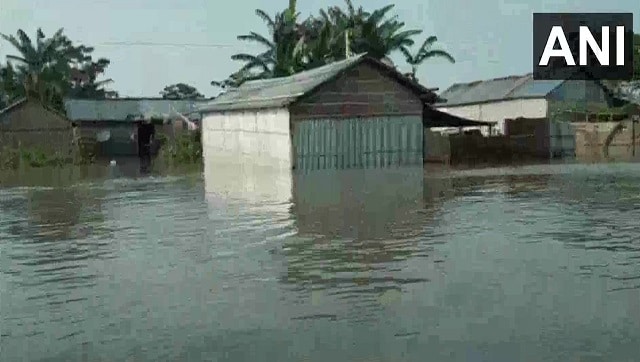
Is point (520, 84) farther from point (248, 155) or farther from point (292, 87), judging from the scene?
point (292, 87)

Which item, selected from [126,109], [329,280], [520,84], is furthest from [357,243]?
[520,84]

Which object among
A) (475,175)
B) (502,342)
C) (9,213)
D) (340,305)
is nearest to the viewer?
(502,342)

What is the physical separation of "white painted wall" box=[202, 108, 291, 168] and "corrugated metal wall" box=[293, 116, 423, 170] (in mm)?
581

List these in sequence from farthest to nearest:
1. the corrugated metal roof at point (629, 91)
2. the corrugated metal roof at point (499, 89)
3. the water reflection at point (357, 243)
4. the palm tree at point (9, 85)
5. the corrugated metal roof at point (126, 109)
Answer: the corrugated metal roof at point (629, 91)
the corrugated metal roof at point (499, 89)
the corrugated metal roof at point (126, 109)
the palm tree at point (9, 85)
the water reflection at point (357, 243)

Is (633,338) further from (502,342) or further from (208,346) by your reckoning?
(208,346)

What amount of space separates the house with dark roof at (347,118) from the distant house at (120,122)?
58.7 ft

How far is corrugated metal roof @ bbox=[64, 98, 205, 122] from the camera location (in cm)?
4962

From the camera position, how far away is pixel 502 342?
6.90m

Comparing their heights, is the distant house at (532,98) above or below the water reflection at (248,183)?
above

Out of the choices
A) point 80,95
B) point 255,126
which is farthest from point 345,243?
point 80,95

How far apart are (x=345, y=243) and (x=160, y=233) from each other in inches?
131

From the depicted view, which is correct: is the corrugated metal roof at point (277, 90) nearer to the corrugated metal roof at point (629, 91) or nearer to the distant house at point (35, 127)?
the distant house at point (35, 127)

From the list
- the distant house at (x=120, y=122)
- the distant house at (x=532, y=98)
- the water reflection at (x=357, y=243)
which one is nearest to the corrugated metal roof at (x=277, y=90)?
the water reflection at (x=357, y=243)

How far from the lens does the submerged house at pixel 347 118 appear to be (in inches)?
1153
